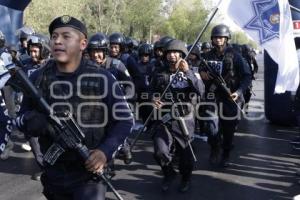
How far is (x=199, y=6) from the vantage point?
203 feet

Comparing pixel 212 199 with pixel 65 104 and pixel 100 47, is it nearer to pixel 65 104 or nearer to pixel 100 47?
pixel 100 47

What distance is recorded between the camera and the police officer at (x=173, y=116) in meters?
5.23

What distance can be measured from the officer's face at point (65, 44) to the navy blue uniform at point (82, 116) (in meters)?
0.10

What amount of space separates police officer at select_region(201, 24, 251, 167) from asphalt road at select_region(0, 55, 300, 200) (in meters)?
0.49

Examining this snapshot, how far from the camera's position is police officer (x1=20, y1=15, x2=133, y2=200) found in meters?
2.84

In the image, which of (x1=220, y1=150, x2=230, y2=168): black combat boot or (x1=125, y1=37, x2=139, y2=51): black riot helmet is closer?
(x1=220, y1=150, x2=230, y2=168): black combat boot

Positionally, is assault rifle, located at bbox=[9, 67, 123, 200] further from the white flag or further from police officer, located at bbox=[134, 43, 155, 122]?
police officer, located at bbox=[134, 43, 155, 122]

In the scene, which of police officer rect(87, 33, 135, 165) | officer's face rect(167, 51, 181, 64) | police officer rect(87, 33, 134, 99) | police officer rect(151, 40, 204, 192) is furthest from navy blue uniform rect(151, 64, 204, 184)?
police officer rect(87, 33, 134, 99)

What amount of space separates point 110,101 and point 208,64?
3550mm

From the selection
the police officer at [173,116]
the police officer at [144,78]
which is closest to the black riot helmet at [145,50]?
the police officer at [144,78]

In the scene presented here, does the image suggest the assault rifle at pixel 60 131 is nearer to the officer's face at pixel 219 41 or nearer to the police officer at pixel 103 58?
the police officer at pixel 103 58

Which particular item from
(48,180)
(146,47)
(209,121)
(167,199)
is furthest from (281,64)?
(146,47)

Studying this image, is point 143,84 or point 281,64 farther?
point 143,84

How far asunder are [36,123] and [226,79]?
399 cm
